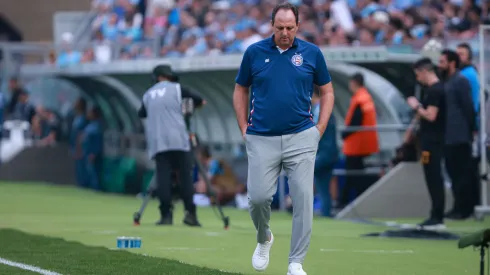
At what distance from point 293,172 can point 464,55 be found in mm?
7868

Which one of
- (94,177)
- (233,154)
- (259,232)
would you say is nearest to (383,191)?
(233,154)

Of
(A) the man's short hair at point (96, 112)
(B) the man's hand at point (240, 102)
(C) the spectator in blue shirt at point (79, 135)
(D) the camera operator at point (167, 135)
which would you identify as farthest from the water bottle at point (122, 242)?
(C) the spectator in blue shirt at point (79, 135)

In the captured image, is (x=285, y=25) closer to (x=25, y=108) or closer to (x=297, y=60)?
(x=297, y=60)

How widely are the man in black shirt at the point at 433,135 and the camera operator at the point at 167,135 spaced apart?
9.87 ft

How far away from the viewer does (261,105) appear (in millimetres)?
10125

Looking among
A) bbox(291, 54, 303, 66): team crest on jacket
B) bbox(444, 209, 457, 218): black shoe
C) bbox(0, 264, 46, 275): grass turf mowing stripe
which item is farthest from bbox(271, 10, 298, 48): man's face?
bbox(444, 209, 457, 218): black shoe

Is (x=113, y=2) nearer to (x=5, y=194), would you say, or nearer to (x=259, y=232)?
(x=5, y=194)

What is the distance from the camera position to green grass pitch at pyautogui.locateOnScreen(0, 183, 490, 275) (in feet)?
36.6

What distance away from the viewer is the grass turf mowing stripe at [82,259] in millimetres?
10711

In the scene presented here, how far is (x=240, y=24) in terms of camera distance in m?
26.7

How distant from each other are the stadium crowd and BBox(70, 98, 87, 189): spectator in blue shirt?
108 cm

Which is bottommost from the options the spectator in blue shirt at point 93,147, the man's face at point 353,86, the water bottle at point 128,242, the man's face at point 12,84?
the spectator in blue shirt at point 93,147

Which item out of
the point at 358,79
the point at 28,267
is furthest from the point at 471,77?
the point at 28,267

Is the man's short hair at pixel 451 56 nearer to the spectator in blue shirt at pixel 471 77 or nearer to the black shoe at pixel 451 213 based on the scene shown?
the spectator in blue shirt at pixel 471 77
